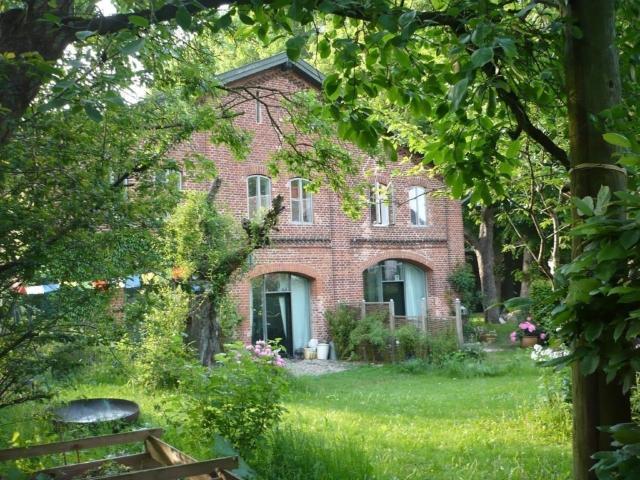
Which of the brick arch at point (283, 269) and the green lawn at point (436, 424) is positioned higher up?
the brick arch at point (283, 269)

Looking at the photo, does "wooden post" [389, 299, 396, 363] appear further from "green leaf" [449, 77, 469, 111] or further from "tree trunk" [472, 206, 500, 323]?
"green leaf" [449, 77, 469, 111]

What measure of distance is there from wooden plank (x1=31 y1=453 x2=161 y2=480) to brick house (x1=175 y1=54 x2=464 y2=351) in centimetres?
1393

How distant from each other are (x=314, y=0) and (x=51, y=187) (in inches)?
95.6

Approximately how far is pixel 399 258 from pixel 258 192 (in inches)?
234

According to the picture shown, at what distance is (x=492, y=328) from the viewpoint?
85.6 ft

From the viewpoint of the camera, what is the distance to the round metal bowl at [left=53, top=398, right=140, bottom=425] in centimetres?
811

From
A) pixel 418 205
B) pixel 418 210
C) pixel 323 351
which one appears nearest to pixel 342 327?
pixel 323 351

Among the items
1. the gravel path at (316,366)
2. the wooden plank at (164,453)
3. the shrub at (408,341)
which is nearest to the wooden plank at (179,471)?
the wooden plank at (164,453)

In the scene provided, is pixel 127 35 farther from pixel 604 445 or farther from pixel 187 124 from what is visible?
pixel 187 124

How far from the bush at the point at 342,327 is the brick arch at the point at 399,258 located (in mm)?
1869

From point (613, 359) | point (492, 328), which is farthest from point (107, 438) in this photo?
point (492, 328)

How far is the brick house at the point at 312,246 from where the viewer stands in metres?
19.9

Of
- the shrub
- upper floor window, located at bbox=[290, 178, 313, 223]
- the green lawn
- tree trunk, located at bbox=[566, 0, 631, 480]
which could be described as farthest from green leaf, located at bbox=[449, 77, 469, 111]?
upper floor window, located at bbox=[290, 178, 313, 223]

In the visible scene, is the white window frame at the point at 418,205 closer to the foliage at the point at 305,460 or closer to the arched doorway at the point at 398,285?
the arched doorway at the point at 398,285
